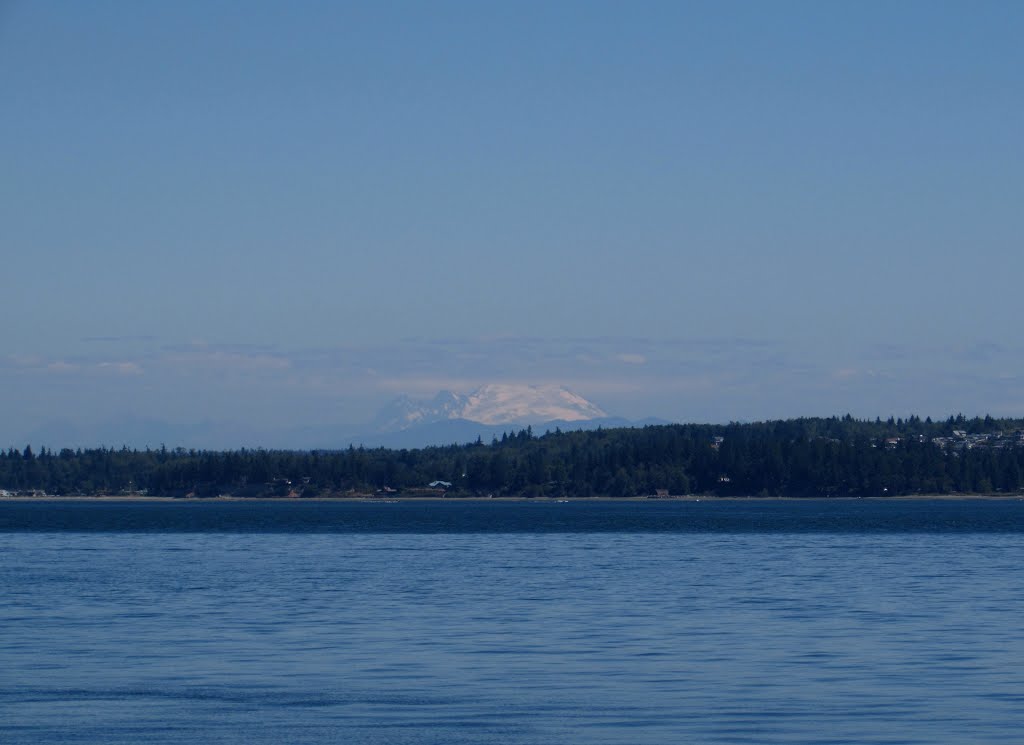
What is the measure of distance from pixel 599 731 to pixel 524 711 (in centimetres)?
219

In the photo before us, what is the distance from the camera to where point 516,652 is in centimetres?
3694

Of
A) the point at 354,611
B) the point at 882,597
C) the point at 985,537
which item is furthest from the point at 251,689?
the point at 985,537

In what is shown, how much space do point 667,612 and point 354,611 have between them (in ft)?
30.4

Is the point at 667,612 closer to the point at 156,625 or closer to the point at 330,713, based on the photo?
the point at 156,625

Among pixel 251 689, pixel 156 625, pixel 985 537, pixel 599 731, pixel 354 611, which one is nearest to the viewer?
pixel 599 731

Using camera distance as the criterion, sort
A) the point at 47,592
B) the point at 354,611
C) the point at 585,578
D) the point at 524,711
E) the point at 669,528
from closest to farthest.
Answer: the point at 524,711 → the point at 354,611 → the point at 47,592 → the point at 585,578 → the point at 669,528

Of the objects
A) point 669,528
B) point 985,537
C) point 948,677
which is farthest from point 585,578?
point 669,528

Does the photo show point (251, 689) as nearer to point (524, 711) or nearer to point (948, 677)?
point (524, 711)

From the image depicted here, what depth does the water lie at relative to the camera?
27609mm

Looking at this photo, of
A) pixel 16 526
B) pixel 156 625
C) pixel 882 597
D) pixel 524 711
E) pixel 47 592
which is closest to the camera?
pixel 524 711

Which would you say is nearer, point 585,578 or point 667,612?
point 667,612

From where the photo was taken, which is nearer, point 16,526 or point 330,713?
point 330,713

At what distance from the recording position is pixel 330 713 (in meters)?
28.8

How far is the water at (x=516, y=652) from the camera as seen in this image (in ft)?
90.6
